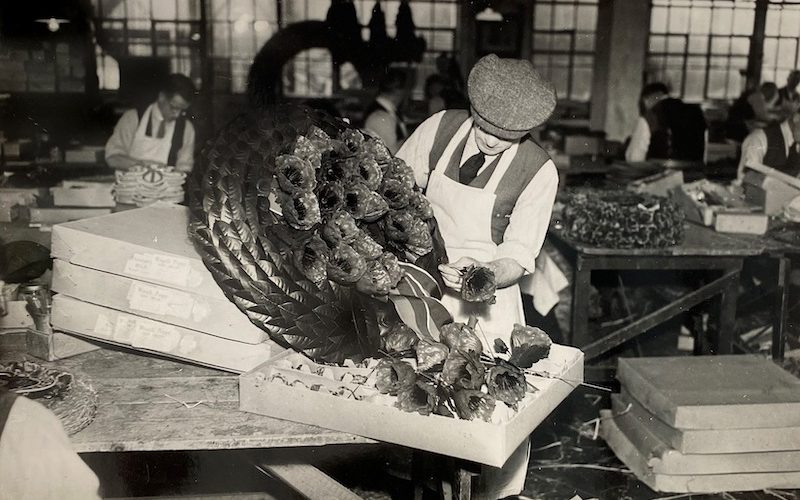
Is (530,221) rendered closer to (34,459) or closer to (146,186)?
(34,459)

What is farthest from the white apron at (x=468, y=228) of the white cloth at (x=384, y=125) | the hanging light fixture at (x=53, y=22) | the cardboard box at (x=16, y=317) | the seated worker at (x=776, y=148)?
the hanging light fixture at (x=53, y=22)

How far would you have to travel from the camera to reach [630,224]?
4441 mm

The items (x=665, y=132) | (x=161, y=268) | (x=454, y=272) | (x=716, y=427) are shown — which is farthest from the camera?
(x=665, y=132)

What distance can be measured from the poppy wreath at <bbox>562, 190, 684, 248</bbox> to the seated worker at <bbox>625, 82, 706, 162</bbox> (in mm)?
4480

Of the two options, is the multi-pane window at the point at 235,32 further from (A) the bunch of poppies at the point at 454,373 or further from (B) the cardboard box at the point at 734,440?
(A) the bunch of poppies at the point at 454,373

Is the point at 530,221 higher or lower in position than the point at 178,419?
higher

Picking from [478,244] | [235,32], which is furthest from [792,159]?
[235,32]

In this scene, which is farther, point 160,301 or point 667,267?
point 667,267

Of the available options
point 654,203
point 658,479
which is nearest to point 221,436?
point 658,479

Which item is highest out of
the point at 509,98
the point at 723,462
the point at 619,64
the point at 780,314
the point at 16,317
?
the point at 619,64

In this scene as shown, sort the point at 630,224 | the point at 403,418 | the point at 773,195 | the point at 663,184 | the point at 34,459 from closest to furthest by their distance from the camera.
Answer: the point at 34,459
the point at 403,418
the point at 630,224
the point at 773,195
the point at 663,184

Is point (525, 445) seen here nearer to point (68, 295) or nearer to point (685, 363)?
point (685, 363)

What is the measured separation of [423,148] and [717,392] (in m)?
1.69

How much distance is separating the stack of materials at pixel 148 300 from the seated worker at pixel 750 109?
1156 centimetres
